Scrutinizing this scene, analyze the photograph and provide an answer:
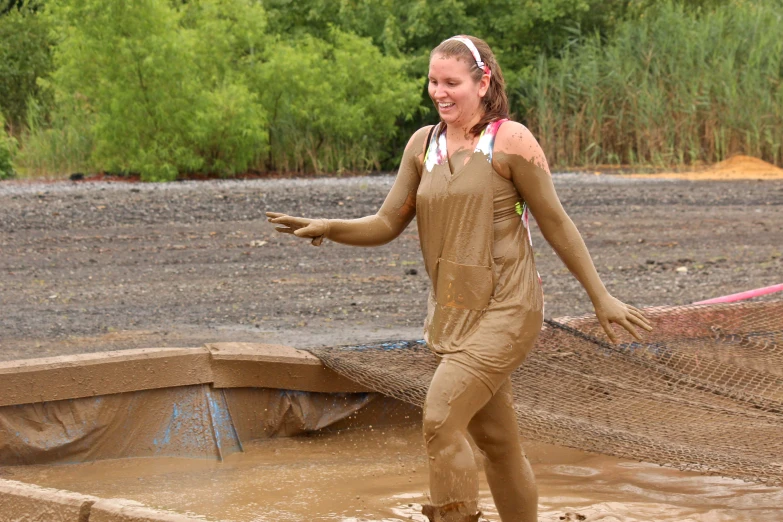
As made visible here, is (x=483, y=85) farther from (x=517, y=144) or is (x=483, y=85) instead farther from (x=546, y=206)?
(x=546, y=206)

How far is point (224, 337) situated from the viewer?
26.1 ft

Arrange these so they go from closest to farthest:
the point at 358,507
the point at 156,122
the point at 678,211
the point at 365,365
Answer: the point at 358,507 < the point at 365,365 < the point at 678,211 < the point at 156,122

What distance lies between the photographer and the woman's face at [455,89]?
3885 mm

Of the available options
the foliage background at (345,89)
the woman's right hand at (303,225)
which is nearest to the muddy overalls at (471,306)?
the woman's right hand at (303,225)

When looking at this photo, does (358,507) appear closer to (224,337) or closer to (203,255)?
(224,337)

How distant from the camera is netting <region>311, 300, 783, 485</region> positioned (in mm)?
5133

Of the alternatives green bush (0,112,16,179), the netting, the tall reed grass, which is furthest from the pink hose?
green bush (0,112,16,179)

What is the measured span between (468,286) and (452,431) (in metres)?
0.47

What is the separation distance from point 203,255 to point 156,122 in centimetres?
913

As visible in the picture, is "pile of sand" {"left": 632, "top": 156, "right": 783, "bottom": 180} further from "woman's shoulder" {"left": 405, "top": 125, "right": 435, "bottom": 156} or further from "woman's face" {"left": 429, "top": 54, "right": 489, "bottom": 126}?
"woman's face" {"left": 429, "top": 54, "right": 489, "bottom": 126}

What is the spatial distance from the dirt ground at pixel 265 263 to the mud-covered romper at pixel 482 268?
395cm

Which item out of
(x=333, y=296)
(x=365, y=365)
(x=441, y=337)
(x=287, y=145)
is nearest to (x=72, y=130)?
(x=287, y=145)

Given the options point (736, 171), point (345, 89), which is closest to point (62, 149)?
point (345, 89)

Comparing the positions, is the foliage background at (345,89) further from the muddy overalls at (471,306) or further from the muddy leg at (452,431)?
the muddy leg at (452,431)
